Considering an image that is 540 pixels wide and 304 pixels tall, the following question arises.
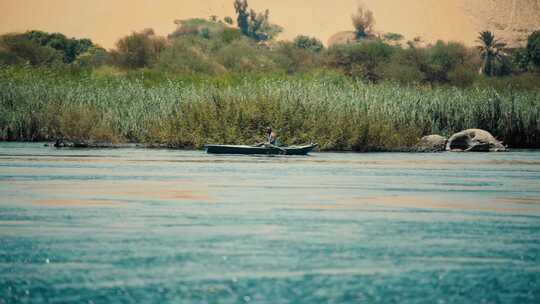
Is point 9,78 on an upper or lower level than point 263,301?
upper

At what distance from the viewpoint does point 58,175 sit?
30625 millimetres

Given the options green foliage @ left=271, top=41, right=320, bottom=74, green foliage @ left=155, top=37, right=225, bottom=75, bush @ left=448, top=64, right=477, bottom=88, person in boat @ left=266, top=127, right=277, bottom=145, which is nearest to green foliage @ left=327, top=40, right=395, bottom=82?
green foliage @ left=271, top=41, right=320, bottom=74

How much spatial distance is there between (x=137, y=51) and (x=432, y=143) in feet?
171

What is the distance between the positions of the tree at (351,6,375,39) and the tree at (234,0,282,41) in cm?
1146

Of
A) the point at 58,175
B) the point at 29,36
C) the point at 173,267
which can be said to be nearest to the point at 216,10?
the point at 29,36

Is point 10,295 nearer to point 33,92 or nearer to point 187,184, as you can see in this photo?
point 187,184

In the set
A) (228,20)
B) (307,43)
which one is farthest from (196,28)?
(307,43)

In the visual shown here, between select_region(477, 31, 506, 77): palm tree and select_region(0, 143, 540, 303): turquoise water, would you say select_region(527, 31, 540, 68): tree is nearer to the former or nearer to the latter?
select_region(477, 31, 506, 77): palm tree

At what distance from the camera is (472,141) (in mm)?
46625

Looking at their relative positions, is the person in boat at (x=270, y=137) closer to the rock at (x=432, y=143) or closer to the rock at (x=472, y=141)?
the rock at (x=432, y=143)

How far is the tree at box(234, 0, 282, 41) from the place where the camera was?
520 feet

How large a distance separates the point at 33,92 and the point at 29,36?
275 ft

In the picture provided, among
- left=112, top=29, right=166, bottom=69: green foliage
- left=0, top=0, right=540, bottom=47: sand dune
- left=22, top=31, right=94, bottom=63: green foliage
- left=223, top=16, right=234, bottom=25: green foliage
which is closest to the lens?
left=112, top=29, right=166, bottom=69: green foliage

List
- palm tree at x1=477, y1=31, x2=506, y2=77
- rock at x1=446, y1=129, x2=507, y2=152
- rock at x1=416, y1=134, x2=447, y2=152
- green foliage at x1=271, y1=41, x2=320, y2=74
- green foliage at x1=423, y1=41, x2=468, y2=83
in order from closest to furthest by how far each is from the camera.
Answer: rock at x1=416, y1=134, x2=447, y2=152
rock at x1=446, y1=129, x2=507, y2=152
green foliage at x1=271, y1=41, x2=320, y2=74
green foliage at x1=423, y1=41, x2=468, y2=83
palm tree at x1=477, y1=31, x2=506, y2=77
